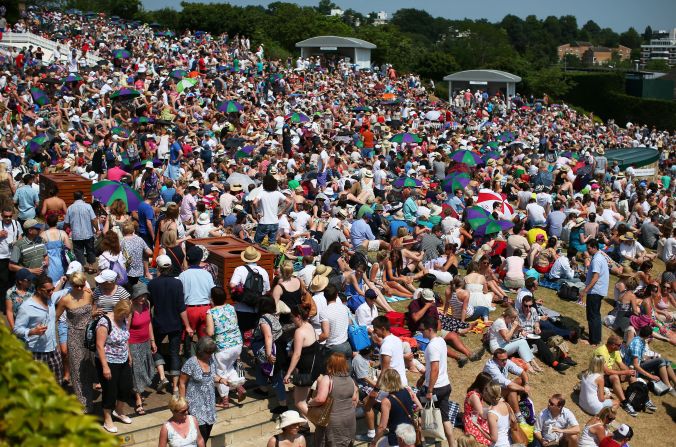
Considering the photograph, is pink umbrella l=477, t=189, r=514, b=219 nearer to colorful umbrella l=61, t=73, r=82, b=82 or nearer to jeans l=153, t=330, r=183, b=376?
jeans l=153, t=330, r=183, b=376

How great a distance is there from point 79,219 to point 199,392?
16.1ft

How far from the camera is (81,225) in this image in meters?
12.0

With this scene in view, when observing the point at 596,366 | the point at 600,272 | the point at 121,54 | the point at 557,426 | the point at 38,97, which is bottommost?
the point at 557,426

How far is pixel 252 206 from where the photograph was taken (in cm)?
1527

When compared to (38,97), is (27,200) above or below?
below

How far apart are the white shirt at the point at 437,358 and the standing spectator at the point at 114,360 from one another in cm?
339

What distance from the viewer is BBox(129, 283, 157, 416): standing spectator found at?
864 centimetres

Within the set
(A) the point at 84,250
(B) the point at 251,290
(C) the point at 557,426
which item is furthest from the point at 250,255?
(C) the point at 557,426

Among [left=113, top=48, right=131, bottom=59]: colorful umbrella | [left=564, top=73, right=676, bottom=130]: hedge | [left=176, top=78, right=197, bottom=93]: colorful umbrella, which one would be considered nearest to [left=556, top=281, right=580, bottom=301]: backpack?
[left=176, top=78, right=197, bottom=93]: colorful umbrella

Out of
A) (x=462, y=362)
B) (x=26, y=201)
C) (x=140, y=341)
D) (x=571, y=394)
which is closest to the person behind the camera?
(x=140, y=341)

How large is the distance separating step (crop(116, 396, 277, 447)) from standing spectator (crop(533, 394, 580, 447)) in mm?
3669

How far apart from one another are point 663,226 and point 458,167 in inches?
220

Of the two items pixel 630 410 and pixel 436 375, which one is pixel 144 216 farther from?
pixel 630 410

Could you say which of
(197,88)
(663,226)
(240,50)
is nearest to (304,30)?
(240,50)
